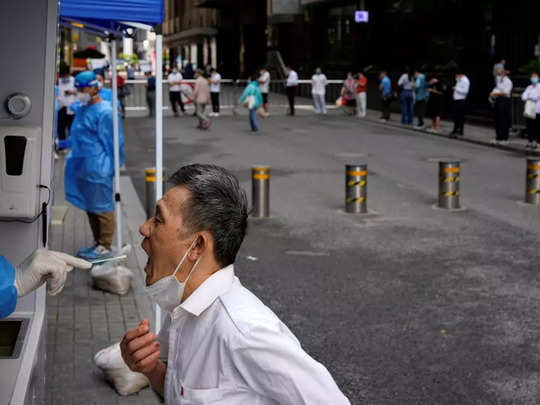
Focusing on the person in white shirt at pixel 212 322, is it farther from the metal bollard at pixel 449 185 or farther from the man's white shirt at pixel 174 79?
the man's white shirt at pixel 174 79

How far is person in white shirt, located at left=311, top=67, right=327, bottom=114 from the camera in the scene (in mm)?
33869

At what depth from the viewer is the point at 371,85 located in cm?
3900

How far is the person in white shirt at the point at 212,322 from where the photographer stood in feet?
7.51

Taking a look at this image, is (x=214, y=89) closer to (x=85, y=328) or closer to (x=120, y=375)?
(x=85, y=328)

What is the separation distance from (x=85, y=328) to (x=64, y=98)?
1361cm

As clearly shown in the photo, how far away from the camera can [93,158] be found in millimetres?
8734

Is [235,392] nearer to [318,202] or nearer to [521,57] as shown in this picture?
[318,202]

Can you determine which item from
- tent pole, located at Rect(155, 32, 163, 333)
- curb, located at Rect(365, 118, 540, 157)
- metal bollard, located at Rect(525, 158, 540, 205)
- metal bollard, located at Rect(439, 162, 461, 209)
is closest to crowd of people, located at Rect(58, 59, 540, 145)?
curb, located at Rect(365, 118, 540, 157)

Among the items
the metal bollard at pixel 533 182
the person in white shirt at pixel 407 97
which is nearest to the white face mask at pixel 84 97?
the metal bollard at pixel 533 182

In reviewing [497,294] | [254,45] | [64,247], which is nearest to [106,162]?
[64,247]

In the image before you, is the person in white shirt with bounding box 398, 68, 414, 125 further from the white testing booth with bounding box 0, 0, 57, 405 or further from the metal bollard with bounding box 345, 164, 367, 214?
the white testing booth with bounding box 0, 0, 57, 405

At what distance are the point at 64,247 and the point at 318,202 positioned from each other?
16.2ft

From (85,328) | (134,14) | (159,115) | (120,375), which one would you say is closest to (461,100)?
(134,14)

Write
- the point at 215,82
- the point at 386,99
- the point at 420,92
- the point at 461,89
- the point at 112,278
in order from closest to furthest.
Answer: the point at 112,278 < the point at 461,89 < the point at 420,92 < the point at 386,99 < the point at 215,82
